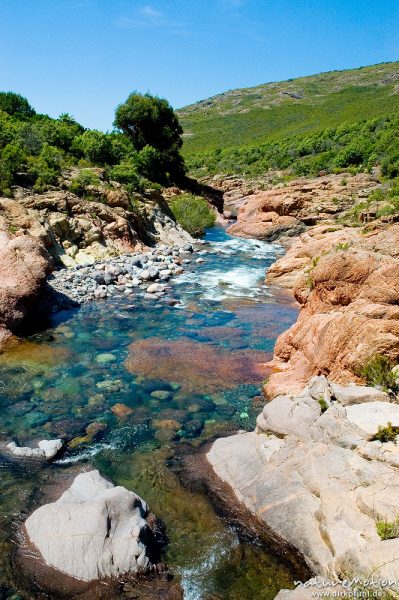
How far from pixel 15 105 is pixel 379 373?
183 feet

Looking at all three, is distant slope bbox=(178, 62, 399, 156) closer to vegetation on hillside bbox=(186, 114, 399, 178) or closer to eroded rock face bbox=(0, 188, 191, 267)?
vegetation on hillside bbox=(186, 114, 399, 178)

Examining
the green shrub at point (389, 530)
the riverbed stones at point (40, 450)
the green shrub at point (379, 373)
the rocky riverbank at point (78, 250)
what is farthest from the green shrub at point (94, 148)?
the green shrub at point (389, 530)

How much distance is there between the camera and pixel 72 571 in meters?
5.60

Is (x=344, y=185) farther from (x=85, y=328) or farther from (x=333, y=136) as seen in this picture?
(x=85, y=328)

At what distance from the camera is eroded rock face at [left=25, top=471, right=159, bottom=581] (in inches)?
223

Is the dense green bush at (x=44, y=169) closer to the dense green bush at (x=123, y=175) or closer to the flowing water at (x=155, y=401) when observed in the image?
the dense green bush at (x=123, y=175)

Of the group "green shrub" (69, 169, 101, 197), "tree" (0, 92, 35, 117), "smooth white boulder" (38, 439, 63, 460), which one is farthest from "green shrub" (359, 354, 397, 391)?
"tree" (0, 92, 35, 117)

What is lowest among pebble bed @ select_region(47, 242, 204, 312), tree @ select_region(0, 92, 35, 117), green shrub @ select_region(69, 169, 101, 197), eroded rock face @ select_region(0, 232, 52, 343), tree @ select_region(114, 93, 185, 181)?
pebble bed @ select_region(47, 242, 204, 312)

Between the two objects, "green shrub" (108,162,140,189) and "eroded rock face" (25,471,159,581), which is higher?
"green shrub" (108,162,140,189)

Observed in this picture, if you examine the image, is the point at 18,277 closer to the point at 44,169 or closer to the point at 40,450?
the point at 40,450

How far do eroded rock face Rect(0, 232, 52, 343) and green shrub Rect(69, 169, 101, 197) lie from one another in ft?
40.3

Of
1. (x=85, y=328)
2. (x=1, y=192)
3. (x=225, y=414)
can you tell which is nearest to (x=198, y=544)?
(x=225, y=414)

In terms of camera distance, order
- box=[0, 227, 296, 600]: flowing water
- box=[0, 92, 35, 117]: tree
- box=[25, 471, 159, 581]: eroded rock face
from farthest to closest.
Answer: box=[0, 92, 35, 117]: tree
box=[0, 227, 296, 600]: flowing water
box=[25, 471, 159, 581]: eroded rock face

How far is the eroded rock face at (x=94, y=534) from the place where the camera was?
18.6 feet
